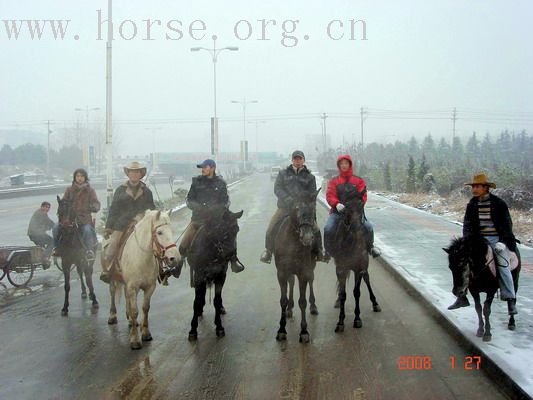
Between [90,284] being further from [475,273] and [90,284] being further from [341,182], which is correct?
[475,273]

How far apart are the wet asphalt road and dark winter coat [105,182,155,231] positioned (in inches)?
59.3

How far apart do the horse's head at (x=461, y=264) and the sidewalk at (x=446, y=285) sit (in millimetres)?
595

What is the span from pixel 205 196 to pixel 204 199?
0.05 metres

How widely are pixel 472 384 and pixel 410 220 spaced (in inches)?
572

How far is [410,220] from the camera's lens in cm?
1919

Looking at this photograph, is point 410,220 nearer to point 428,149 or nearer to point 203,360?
point 203,360

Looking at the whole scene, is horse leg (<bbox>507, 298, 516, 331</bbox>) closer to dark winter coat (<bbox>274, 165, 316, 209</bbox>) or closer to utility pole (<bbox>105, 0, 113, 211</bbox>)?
dark winter coat (<bbox>274, 165, 316, 209</bbox>)

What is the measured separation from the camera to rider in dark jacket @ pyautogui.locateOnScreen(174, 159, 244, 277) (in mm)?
6949

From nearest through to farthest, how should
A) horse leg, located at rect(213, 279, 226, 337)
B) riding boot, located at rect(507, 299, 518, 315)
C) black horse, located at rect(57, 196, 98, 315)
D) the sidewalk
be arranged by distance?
the sidewalk < riding boot, located at rect(507, 299, 518, 315) < horse leg, located at rect(213, 279, 226, 337) < black horse, located at rect(57, 196, 98, 315)

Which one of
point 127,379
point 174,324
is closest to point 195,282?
point 174,324

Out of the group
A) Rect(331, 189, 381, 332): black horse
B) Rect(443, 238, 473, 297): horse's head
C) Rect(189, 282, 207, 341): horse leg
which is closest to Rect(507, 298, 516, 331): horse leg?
Rect(443, 238, 473, 297): horse's head

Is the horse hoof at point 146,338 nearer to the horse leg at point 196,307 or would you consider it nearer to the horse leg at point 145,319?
the horse leg at point 145,319
